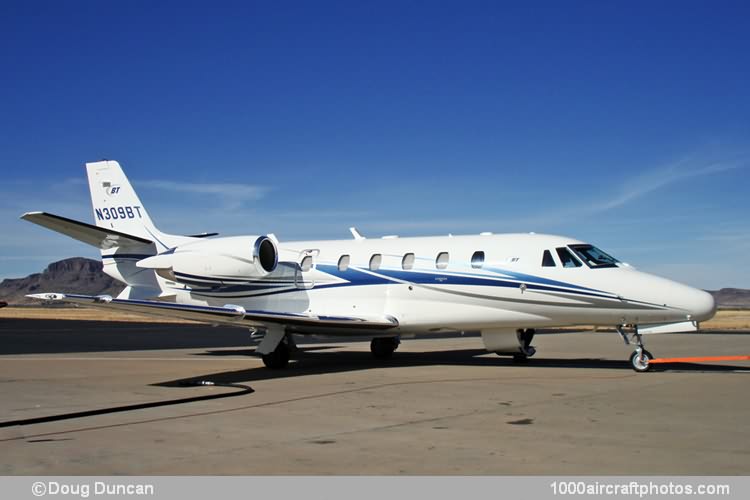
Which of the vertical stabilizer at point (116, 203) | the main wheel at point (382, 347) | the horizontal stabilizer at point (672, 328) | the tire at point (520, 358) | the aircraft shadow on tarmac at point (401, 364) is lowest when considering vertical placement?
the aircraft shadow on tarmac at point (401, 364)

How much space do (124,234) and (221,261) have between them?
9.08 ft

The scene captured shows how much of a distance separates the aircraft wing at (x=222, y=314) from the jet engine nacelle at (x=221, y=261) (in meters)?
2.33

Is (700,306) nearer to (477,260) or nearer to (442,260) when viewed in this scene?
(477,260)

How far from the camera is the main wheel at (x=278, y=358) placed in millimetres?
17688

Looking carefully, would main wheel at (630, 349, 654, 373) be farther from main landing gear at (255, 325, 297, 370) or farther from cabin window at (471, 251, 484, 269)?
main landing gear at (255, 325, 297, 370)

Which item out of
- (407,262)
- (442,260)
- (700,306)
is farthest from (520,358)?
(700,306)

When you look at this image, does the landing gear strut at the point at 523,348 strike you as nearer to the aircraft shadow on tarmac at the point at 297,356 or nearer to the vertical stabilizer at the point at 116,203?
the aircraft shadow on tarmac at the point at 297,356

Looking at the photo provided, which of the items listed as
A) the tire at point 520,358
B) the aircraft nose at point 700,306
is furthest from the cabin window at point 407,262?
the aircraft nose at point 700,306

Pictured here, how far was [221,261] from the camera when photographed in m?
19.6

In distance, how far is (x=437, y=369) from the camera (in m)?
16.9

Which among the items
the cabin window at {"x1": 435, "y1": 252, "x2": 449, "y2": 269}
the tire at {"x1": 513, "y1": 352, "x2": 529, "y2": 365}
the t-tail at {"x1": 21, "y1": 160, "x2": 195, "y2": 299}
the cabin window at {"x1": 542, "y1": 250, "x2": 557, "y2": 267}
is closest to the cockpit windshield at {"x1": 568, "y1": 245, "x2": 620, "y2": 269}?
the cabin window at {"x1": 542, "y1": 250, "x2": 557, "y2": 267}
